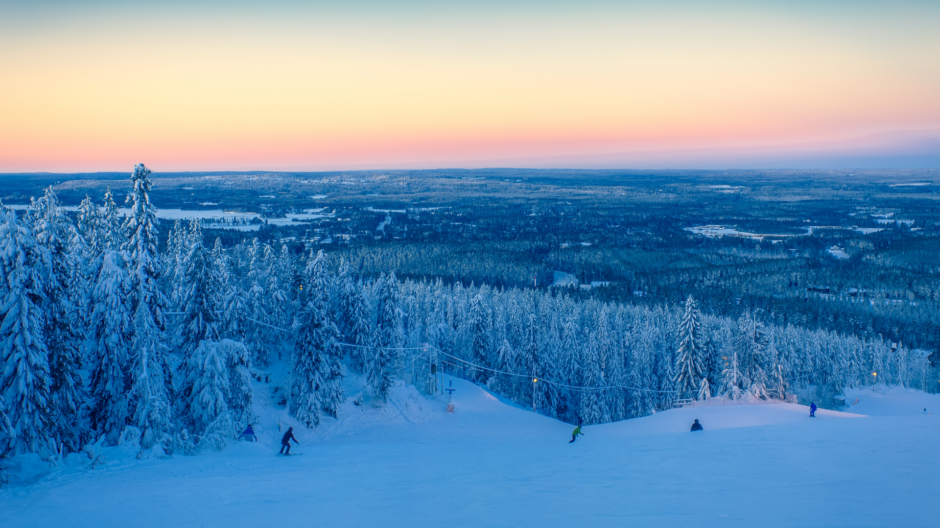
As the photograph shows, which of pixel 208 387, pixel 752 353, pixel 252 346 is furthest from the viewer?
pixel 752 353

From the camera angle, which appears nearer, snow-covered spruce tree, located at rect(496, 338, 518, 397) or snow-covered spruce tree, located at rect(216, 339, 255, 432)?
snow-covered spruce tree, located at rect(216, 339, 255, 432)

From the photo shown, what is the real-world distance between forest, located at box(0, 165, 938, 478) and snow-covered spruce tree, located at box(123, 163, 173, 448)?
2.4 inches

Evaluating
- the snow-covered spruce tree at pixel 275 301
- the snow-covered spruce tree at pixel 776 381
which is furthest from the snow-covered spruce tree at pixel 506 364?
the snow-covered spruce tree at pixel 776 381

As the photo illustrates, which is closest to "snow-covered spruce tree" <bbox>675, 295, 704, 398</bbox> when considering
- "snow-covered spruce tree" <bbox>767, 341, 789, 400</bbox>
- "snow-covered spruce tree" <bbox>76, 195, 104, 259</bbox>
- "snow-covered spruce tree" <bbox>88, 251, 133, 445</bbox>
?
"snow-covered spruce tree" <bbox>767, 341, 789, 400</bbox>

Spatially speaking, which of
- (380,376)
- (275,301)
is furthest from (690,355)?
(275,301)

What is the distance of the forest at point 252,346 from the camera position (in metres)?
19.1

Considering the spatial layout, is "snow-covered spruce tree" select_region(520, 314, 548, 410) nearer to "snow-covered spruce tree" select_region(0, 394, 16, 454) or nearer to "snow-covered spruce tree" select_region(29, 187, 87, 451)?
"snow-covered spruce tree" select_region(29, 187, 87, 451)

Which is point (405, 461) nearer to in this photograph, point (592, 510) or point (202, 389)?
point (592, 510)

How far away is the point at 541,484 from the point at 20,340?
677 inches

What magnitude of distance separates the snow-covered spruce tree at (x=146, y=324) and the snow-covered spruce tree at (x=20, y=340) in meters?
3.14

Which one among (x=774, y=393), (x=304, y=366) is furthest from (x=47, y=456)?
(x=774, y=393)

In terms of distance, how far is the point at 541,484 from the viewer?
1523cm

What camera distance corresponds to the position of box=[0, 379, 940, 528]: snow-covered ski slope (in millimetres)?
12189

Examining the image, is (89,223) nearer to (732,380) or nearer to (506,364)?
(506,364)
